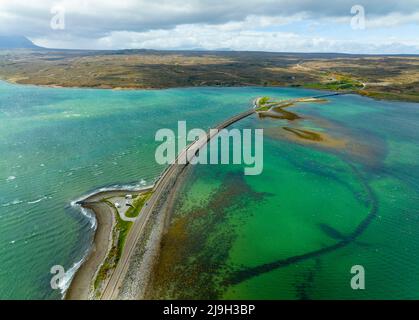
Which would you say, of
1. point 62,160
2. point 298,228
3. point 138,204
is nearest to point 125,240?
point 138,204

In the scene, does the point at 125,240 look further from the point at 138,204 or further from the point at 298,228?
the point at 298,228

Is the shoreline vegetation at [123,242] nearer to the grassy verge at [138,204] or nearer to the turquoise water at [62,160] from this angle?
the grassy verge at [138,204]

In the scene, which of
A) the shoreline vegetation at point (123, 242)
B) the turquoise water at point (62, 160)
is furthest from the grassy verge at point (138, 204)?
the turquoise water at point (62, 160)

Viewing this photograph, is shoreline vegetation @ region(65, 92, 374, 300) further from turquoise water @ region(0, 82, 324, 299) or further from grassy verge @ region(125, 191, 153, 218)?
turquoise water @ region(0, 82, 324, 299)
